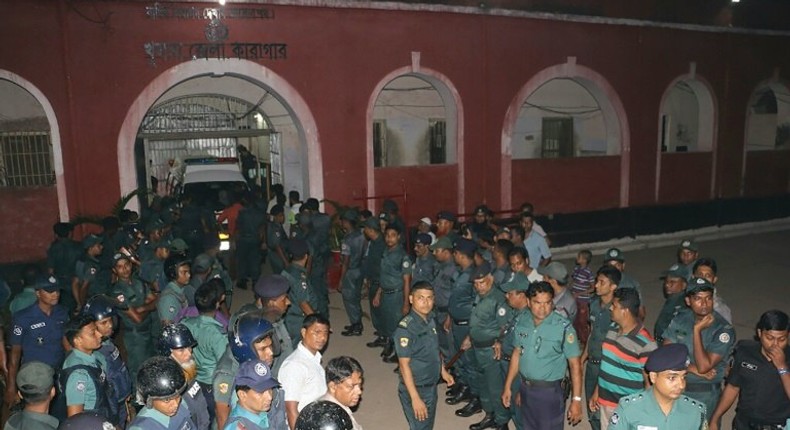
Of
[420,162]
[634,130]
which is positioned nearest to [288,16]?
[420,162]

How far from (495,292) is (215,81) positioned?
1187 centimetres

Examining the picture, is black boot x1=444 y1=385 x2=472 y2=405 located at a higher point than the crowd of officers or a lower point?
lower

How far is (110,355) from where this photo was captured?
4848 millimetres

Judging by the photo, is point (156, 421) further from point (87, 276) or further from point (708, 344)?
point (87, 276)

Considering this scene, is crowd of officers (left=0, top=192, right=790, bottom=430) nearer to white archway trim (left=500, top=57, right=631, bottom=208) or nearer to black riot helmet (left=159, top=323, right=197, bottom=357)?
black riot helmet (left=159, top=323, right=197, bottom=357)

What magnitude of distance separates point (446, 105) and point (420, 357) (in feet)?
30.2

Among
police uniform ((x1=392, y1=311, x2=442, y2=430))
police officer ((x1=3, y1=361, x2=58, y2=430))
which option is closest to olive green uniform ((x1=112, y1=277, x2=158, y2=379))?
police officer ((x1=3, y1=361, x2=58, y2=430))

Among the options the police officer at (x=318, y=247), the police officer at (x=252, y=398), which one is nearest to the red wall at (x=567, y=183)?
the police officer at (x=318, y=247)

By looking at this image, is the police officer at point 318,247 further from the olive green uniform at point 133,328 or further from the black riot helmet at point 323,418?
the black riot helmet at point 323,418

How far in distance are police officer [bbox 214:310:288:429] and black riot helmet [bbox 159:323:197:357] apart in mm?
287

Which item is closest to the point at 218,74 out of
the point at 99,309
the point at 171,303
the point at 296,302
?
the point at 296,302

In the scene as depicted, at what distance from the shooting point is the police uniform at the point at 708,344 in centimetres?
479

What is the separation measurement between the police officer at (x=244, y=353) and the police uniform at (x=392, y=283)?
11.7 feet

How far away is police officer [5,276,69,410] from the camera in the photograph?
5.59 metres
